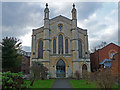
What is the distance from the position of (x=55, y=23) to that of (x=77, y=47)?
27.9 feet

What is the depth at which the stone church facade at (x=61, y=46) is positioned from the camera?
28.4 metres

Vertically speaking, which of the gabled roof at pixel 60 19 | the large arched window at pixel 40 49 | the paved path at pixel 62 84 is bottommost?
the paved path at pixel 62 84

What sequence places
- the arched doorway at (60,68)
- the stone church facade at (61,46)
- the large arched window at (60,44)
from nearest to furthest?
the stone church facade at (61,46) → the arched doorway at (60,68) → the large arched window at (60,44)

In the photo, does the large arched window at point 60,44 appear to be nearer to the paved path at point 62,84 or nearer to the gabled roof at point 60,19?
the gabled roof at point 60,19

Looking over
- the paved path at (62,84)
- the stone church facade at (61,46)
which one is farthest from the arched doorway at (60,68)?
the paved path at (62,84)

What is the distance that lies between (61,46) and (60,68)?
548 centimetres

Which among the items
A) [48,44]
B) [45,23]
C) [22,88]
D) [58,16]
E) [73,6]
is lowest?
[22,88]

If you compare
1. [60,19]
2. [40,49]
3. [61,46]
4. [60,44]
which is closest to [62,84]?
[61,46]

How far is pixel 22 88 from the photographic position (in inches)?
380

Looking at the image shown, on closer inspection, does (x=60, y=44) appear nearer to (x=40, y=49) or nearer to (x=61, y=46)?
(x=61, y=46)

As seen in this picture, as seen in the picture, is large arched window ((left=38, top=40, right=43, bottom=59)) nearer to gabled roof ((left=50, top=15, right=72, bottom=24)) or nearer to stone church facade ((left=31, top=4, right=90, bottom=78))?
stone church facade ((left=31, top=4, right=90, bottom=78))

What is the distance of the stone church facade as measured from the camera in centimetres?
2842

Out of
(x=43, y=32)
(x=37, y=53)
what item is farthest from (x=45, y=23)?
(x=37, y=53)

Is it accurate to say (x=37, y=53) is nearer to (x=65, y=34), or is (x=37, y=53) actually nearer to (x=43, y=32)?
(x=43, y=32)
